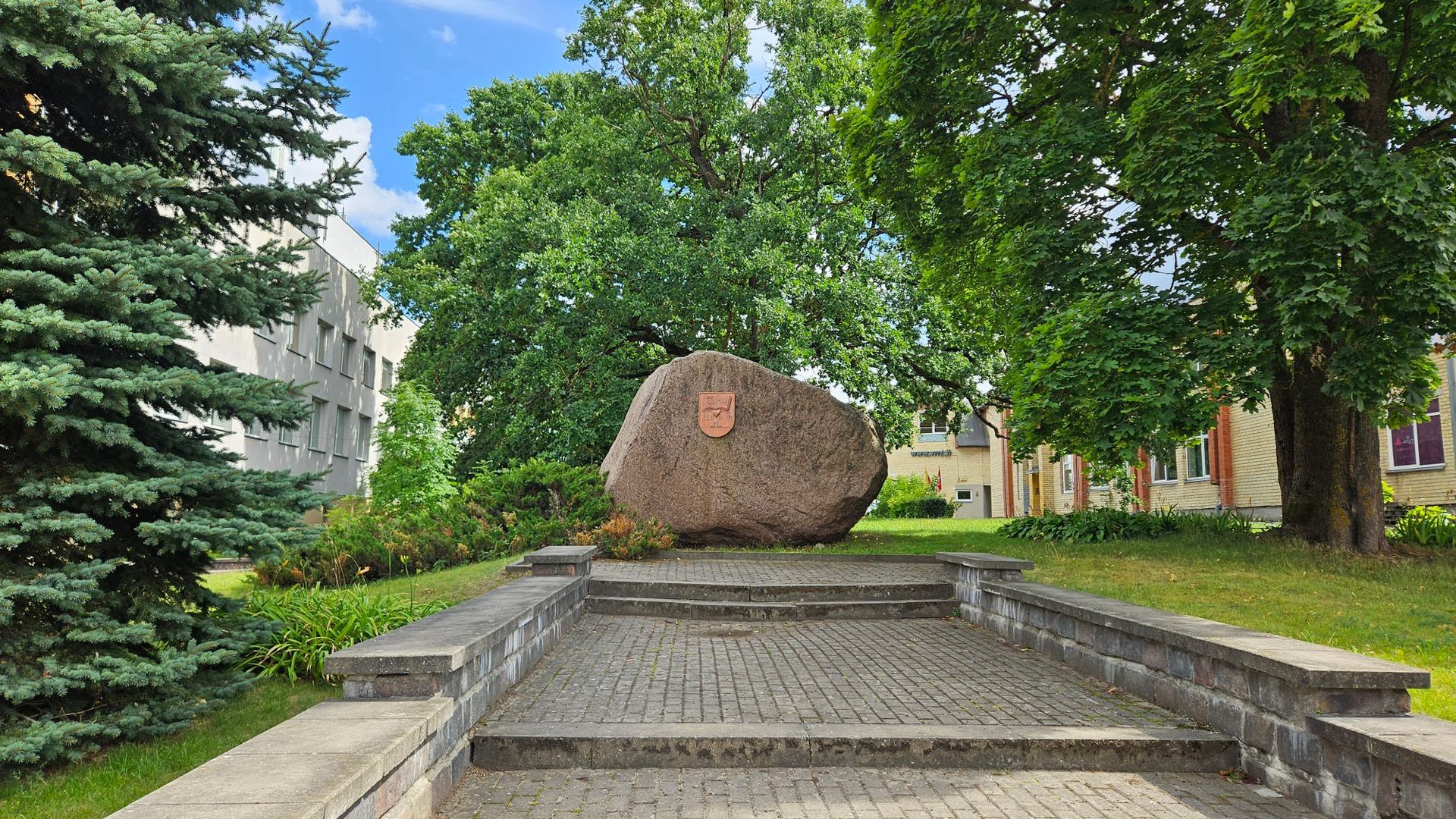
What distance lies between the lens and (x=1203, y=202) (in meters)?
10.9

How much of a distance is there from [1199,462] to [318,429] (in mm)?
27300

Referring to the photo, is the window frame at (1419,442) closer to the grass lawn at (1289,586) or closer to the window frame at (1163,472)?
the window frame at (1163,472)

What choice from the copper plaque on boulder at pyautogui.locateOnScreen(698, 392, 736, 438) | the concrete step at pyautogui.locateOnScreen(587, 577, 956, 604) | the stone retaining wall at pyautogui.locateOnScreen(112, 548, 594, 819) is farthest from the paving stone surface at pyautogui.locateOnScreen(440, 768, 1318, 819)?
the copper plaque on boulder at pyautogui.locateOnScreen(698, 392, 736, 438)

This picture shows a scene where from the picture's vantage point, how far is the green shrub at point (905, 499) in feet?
142

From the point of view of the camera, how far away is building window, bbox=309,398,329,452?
87.2 ft

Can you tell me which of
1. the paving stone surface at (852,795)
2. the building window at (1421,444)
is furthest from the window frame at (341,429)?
the building window at (1421,444)

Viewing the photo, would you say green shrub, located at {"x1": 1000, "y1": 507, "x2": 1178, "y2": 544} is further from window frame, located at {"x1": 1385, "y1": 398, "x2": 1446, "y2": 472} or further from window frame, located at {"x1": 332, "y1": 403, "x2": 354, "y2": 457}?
window frame, located at {"x1": 332, "y1": 403, "x2": 354, "y2": 457}

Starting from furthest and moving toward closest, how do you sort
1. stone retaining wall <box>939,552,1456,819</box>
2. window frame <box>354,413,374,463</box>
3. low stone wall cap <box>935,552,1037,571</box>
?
window frame <box>354,413,374,463</box> → low stone wall cap <box>935,552,1037,571</box> → stone retaining wall <box>939,552,1456,819</box>

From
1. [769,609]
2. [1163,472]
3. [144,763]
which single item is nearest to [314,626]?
[144,763]

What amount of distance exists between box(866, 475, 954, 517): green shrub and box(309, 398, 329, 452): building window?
82.2ft

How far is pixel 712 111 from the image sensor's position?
20.2m

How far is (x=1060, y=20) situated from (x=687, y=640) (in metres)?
10.4

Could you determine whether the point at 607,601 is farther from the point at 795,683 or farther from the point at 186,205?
the point at 186,205

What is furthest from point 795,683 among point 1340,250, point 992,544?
point 992,544
